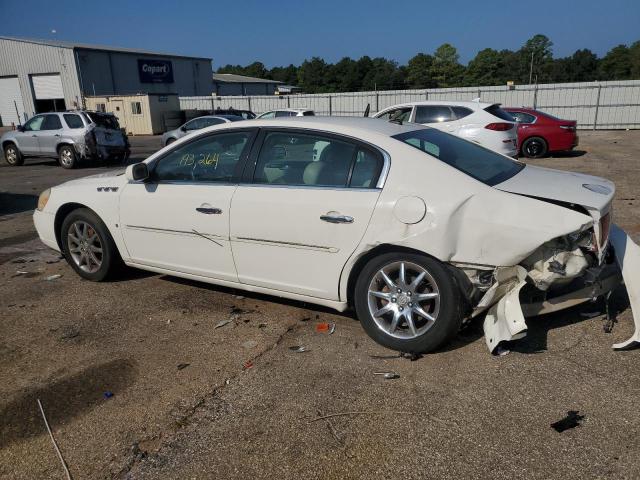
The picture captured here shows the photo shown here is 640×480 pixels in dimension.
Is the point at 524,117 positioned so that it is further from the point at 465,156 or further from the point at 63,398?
the point at 63,398

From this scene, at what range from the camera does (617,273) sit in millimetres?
3621

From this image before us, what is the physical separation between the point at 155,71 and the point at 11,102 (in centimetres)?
1141

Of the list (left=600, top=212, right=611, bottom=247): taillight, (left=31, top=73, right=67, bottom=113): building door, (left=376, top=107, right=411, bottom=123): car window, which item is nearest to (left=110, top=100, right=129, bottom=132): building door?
(left=31, top=73, right=67, bottom=113): building door

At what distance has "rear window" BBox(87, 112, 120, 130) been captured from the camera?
52.4 ft

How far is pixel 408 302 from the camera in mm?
3441

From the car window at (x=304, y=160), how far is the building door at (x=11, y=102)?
142ft

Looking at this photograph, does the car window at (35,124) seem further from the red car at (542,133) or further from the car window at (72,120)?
the red car at (542,133)

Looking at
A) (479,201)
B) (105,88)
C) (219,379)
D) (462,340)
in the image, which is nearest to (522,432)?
(462,340)

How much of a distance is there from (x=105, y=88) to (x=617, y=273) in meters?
41.8

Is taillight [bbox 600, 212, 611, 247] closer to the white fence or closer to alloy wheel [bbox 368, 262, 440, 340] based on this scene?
alloy wheel [bbox 368, 262, 440, 340]

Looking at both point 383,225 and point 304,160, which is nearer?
point 383,225

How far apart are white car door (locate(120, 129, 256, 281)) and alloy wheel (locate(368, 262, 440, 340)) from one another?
127 cm

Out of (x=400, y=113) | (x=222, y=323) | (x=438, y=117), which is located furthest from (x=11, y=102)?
(x=222, y=323)

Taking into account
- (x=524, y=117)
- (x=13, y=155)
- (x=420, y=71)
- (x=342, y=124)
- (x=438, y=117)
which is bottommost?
(x=13, y=155)
